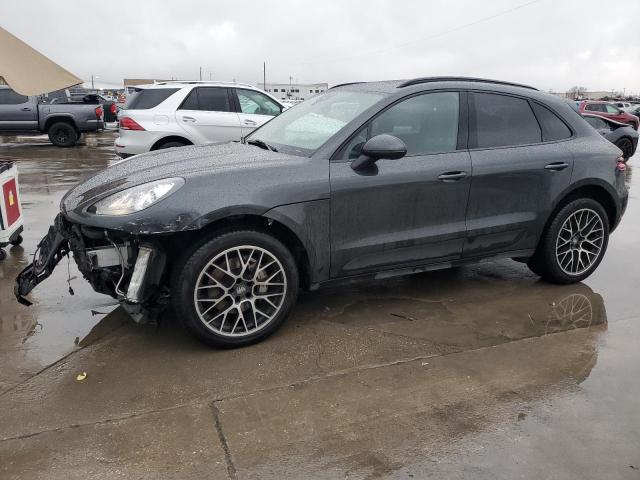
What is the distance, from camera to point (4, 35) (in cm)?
501

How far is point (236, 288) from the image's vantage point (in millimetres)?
3375

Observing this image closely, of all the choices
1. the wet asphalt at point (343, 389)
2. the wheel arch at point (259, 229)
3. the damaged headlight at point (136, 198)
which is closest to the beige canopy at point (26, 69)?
the wet asphalt at point (343, 389)

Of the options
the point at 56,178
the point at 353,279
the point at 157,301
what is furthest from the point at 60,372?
the point at 56,178

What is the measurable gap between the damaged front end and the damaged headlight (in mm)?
127

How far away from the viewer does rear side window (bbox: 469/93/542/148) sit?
413 cm

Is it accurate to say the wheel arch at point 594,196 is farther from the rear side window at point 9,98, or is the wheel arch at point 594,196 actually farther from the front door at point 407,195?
the rear side window at point 9,98

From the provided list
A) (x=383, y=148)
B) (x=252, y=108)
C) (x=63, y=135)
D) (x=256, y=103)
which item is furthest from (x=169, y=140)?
(x=63, y=135)

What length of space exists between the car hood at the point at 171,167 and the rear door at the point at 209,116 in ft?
15.7

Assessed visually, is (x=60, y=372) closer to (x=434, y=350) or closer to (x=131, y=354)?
(x=131, y=354)

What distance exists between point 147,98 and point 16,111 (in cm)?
885

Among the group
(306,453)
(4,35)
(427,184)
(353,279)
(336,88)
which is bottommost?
(306,453)

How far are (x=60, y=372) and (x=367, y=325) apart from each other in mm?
1996

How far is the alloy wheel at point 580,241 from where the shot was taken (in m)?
4.52

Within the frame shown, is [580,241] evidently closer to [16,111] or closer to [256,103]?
[256,103]
